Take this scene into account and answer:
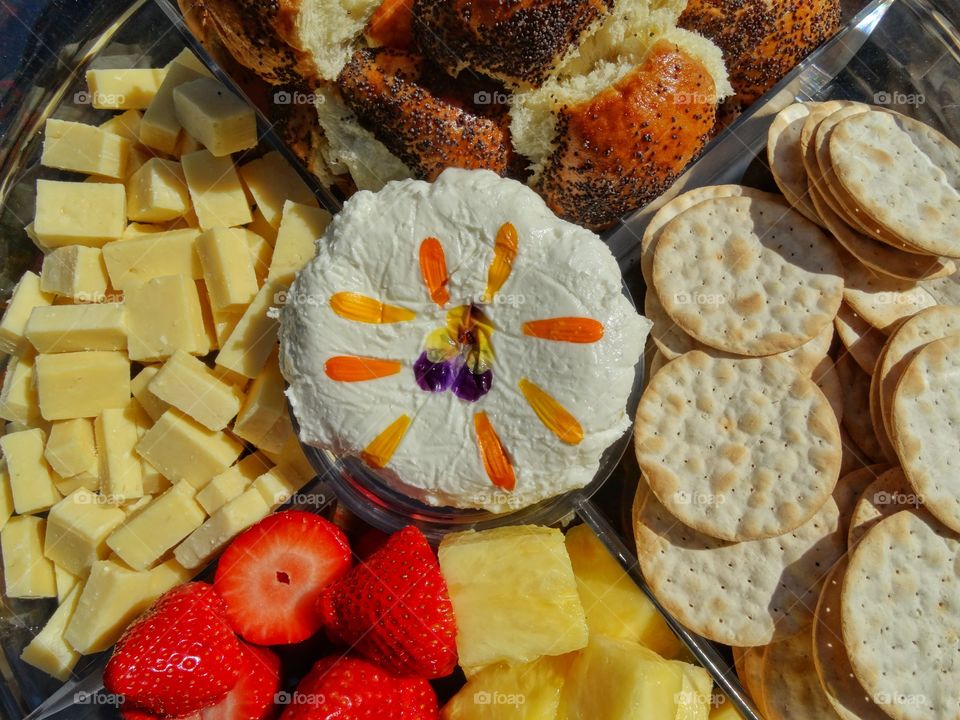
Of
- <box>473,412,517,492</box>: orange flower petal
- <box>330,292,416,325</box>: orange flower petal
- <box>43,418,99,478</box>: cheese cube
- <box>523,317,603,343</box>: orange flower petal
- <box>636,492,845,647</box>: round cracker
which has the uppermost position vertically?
<box>330,292,416,325</box>: orange flower petal

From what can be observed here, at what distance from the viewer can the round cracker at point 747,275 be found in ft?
4.53

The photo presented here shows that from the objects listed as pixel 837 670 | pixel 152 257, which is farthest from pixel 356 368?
pixel 837 670

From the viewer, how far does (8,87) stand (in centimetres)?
163

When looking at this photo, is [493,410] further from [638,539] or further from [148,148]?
[148,148]

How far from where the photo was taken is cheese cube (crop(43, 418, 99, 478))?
139 cm

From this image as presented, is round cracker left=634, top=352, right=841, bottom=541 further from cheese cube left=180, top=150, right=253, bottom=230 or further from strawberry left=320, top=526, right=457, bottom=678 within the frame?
cheese cube left=180, top=150, right=253, bottom=230

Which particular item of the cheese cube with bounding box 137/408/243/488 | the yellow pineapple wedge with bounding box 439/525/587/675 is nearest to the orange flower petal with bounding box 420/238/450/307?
the yellow pineapple wedge with bounding box 439/525/587/675

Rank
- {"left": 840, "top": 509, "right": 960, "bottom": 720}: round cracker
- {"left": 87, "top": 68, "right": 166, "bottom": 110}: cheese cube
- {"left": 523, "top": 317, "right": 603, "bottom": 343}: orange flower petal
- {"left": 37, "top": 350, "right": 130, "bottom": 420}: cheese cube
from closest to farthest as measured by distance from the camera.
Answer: {"left": 523, "top": 317, "right": 603, "bottom": 343}: orange flower petal → {"left": 840, "top": 509, "right": 960, "bottom": 720}: round cracker → {"left": 37, "top": 350, "right": 130, "bottom": 420}: cheese cube → {"left": 87, "top": 68, "right": 166, "bottom": 110}: cheese cube

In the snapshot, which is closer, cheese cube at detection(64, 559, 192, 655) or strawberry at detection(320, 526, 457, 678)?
strawberry at detection(320, 526, 457, 678)

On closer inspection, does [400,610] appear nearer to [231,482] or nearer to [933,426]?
[231,482]

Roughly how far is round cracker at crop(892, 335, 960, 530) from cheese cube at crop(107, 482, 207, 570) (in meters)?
1.25

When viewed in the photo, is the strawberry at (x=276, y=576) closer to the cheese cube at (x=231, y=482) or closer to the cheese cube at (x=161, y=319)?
the cheese cube at (x=231, y=482)

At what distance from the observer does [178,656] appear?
123cm

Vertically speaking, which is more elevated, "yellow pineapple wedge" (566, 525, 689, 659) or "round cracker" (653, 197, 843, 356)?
"round cracker" (653, 197, 843, 356)
